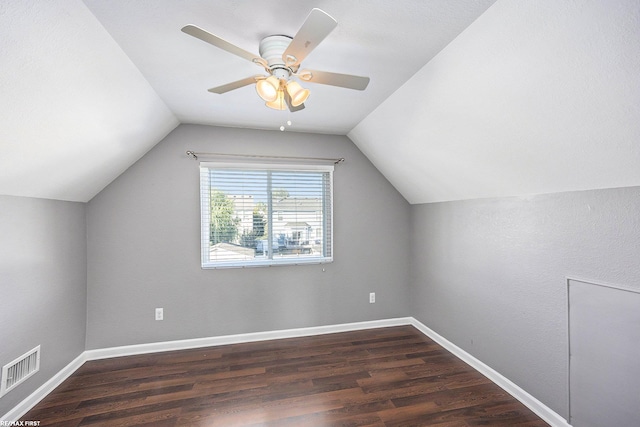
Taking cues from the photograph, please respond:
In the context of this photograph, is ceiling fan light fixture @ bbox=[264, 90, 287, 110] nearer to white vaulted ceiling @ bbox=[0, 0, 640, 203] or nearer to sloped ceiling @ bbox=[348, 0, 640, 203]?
white vaulted ceiling @ bbox=[0, 0, 640, 203]

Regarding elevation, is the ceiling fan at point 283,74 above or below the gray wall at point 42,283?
above

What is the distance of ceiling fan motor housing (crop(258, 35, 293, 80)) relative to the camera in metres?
1.56

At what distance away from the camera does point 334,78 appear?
1.58 metres

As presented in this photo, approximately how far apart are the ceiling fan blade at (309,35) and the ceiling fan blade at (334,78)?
3.6 inches

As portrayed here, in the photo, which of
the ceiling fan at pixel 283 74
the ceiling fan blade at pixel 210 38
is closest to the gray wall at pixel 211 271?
the ceiling fan at pixel 283 74

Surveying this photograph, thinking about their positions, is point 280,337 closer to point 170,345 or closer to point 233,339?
point 233,339

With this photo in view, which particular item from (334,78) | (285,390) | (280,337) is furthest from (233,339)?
(334,78)

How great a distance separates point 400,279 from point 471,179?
1.66m

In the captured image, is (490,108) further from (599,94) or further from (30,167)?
(30,167)

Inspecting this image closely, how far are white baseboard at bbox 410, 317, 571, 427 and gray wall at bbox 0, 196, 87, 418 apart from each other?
3510 millimetres

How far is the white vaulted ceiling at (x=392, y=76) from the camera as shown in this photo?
1206mm

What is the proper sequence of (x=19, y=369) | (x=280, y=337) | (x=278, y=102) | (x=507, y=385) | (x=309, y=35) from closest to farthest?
(x=309, y=35), (x=278, y=102), (x=19, y=369), (x=507, y=385), (x=280, y=337)

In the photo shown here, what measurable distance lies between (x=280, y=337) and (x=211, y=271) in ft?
3.51

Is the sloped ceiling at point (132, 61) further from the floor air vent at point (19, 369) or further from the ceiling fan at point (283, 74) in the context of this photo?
the floor air vent at point (19, 369)
